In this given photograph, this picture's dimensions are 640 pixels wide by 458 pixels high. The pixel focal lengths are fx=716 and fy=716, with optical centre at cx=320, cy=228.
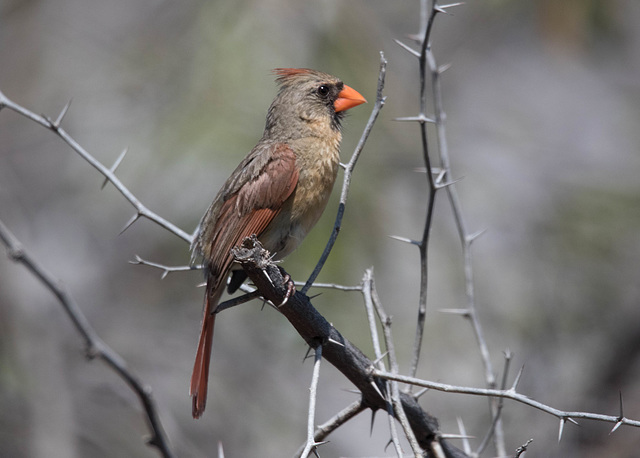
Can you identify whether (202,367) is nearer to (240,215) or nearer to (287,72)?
(240,215)

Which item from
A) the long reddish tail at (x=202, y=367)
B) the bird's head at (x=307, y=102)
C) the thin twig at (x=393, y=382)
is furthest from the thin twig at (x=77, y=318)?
the bird's head at (x=307, y=102)

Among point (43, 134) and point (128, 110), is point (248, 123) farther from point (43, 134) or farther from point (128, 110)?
point (43, 134)

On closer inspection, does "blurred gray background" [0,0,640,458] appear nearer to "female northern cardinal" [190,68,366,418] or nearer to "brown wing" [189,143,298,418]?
"female northern cardinal" [190,68,366,418]

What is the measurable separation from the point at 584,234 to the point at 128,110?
15.2 ft

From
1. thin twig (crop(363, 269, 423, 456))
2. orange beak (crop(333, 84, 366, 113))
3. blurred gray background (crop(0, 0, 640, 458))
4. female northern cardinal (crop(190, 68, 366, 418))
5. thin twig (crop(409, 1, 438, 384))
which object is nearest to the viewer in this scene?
thin twig (crop(363, 269, 423, 456))

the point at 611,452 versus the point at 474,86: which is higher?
the point at 474,86

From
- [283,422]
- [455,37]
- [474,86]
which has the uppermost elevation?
[455,37]

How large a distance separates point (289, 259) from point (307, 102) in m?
1.47

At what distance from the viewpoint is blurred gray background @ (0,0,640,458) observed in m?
5.71

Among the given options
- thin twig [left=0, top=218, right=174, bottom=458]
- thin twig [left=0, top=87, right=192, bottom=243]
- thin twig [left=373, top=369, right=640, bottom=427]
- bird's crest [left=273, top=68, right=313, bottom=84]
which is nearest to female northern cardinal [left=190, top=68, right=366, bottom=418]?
bird's crest [left=273, top=68, right=313, bottom=84]

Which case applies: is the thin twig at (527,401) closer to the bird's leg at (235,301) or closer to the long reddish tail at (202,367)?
the bird's leg at (235,301)

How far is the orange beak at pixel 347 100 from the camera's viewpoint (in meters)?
3.89

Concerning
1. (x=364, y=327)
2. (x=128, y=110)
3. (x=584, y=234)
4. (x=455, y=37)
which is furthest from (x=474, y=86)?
(x=364, y=327)

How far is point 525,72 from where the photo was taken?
32.7ft
